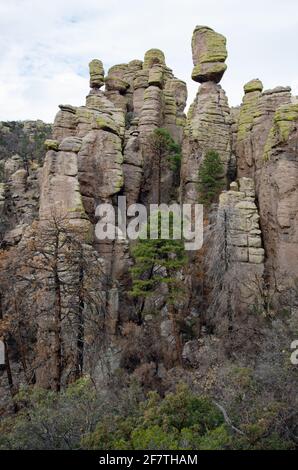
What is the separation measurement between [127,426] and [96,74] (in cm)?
3250

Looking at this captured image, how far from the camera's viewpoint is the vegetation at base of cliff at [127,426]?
10.0 metres

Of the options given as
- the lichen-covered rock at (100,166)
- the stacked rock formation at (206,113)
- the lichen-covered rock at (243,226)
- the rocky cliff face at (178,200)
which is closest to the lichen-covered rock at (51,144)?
the rocky cliff face at (178,200)

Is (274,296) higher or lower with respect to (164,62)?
lower

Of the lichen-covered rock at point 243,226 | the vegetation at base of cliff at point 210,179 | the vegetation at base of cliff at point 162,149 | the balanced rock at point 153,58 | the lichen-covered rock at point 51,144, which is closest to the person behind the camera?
the lichen-covered rock at point 243,226

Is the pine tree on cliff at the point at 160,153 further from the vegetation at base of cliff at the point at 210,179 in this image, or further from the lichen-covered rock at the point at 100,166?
the lichen-covered rock at the point at 100,166

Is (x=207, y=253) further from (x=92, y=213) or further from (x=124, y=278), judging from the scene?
(x=92, y=213)

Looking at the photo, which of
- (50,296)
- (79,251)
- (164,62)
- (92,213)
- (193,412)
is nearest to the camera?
(193,412)

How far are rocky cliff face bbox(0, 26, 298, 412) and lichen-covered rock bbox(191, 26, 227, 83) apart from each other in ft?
0.22

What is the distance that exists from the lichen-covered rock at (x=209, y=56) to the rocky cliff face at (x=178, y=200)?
2.7 inches

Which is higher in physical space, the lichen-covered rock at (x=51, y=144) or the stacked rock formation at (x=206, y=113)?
the stacked rock formation at (x=206, y=113)

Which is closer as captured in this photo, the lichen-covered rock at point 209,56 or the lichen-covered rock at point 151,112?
the lichen-covered rock at point 209,56
